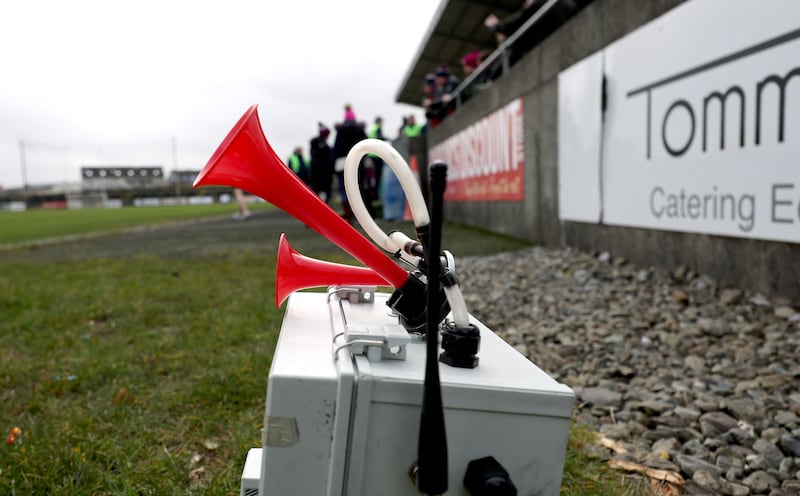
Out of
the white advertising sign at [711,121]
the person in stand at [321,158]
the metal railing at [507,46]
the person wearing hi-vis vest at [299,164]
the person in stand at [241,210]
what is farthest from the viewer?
the person in stand at [241,210]

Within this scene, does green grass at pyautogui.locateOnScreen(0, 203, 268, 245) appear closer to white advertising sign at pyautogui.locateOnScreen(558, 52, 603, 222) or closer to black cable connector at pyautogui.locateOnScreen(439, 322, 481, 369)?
white advertising sign at pyautogui.locateOnScreen(558, 52, 603, 222)

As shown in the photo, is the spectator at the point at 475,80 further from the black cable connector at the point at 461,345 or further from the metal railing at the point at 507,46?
the black cable connector at the point at 461,345

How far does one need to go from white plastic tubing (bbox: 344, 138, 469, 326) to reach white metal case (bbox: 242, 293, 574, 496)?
0.13 m

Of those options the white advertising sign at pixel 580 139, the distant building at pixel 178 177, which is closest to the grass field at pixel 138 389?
the white advertising sign at pixel 580 139

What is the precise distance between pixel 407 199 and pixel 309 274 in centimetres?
42

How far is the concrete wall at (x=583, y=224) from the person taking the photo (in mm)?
3695

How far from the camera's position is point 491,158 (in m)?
9.78

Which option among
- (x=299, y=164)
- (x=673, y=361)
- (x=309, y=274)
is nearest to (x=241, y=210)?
(x=299, y=164)

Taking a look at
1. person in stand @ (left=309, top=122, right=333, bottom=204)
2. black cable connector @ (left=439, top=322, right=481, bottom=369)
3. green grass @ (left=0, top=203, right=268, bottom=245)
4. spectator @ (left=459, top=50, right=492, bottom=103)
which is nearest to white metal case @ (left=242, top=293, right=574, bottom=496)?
black cable connector @ (left=439, top=322, right=481, bottom=369)

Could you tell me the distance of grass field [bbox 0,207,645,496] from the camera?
6.18 feet

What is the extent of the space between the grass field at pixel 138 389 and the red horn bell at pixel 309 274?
800 millimetres

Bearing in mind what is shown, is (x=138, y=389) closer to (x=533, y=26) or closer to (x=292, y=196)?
(x=292, y=196)

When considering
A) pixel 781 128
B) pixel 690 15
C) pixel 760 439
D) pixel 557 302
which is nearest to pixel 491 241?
pixel 557 302

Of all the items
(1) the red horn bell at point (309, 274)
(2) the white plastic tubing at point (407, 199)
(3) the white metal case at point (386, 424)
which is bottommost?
(3) the white metal case at point (386, 424)
